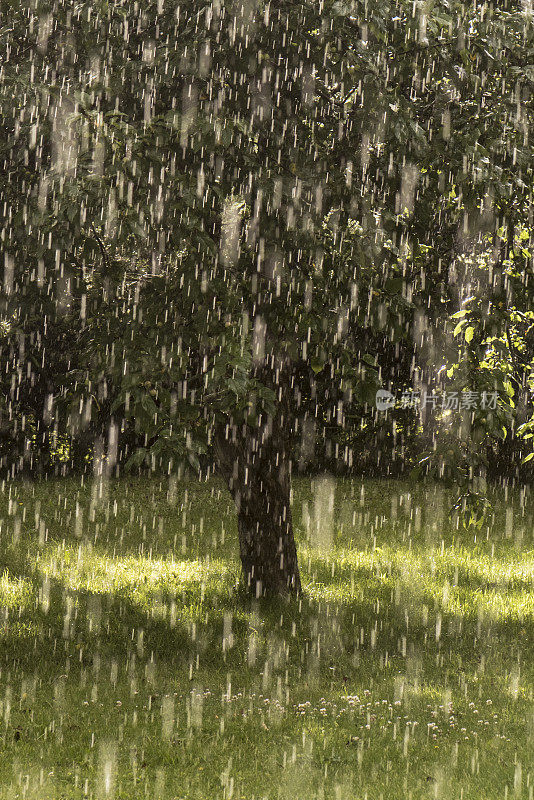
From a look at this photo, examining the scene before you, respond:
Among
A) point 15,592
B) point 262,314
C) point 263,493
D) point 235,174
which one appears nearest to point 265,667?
point 263,493

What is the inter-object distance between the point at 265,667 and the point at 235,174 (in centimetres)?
430

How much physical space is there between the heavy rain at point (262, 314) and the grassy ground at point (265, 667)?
36 millimetres

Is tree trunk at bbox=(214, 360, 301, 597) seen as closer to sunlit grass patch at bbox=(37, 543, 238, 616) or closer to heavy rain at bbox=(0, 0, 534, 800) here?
heavy rain at bbox=(0, 0, 534, 800)

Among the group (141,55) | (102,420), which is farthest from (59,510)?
(141,55)

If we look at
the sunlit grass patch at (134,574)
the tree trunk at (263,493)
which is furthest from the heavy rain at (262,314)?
the sunlit grass patch at (134,574)

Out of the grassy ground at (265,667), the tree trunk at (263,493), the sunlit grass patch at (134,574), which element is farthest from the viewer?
the sunlit grass patch at (134,574)

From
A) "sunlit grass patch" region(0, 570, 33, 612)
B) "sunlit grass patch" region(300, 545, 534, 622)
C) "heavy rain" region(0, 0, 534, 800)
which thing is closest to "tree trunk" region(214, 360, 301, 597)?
"heavy rain" region(0, 0, 534, 800)

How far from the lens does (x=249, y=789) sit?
16.9 ft

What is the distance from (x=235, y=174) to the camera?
648cm

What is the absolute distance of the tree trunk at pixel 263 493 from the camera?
9055 millimetres

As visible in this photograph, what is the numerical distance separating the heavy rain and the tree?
0.03 meters

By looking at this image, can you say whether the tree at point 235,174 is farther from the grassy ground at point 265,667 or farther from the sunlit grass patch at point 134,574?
the sunlit grass patch at point 134,574

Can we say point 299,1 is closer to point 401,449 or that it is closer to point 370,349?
point 370,349

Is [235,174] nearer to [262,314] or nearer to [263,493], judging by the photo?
[262,314]
